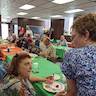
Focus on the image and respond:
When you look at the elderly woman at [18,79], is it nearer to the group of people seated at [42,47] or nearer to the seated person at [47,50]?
the group of people seated at [42,47]

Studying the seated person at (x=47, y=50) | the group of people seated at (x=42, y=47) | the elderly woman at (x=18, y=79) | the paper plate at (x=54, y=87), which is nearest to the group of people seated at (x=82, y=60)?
the elderly woman at (x=18, y=79)

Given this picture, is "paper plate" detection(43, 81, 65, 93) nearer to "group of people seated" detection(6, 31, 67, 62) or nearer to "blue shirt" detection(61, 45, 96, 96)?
"blue shirt" detection(61, 45, 96, 96)

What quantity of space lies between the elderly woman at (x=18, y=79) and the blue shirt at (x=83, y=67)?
683 mm

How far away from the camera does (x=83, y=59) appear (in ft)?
3.42

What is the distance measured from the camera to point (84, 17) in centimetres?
109

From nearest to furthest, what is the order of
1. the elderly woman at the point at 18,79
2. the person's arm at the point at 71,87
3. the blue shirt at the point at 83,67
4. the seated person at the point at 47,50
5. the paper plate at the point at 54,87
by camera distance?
the blue shirt at the point at 83,67
the person's arm at the point at 71,87
the elderly woman at the point at 18,79
the paper plate at the point at 54,87
the seated person at the point at 47,50

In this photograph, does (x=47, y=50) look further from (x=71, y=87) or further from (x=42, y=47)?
(x=71, y=87)

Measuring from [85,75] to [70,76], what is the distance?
0.11 meters

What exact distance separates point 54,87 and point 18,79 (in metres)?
0.47

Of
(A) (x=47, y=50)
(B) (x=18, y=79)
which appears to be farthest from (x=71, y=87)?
(A) (x=47, y=50)

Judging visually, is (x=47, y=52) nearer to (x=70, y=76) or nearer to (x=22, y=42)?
(x=22, y=42)

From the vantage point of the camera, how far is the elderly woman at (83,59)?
40.8 inches

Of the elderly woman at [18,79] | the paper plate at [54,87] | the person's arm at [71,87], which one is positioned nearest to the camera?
the person's arm at [71,87]

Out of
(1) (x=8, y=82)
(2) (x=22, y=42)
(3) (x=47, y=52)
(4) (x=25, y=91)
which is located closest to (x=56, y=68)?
(4) (x=25, y=91)
